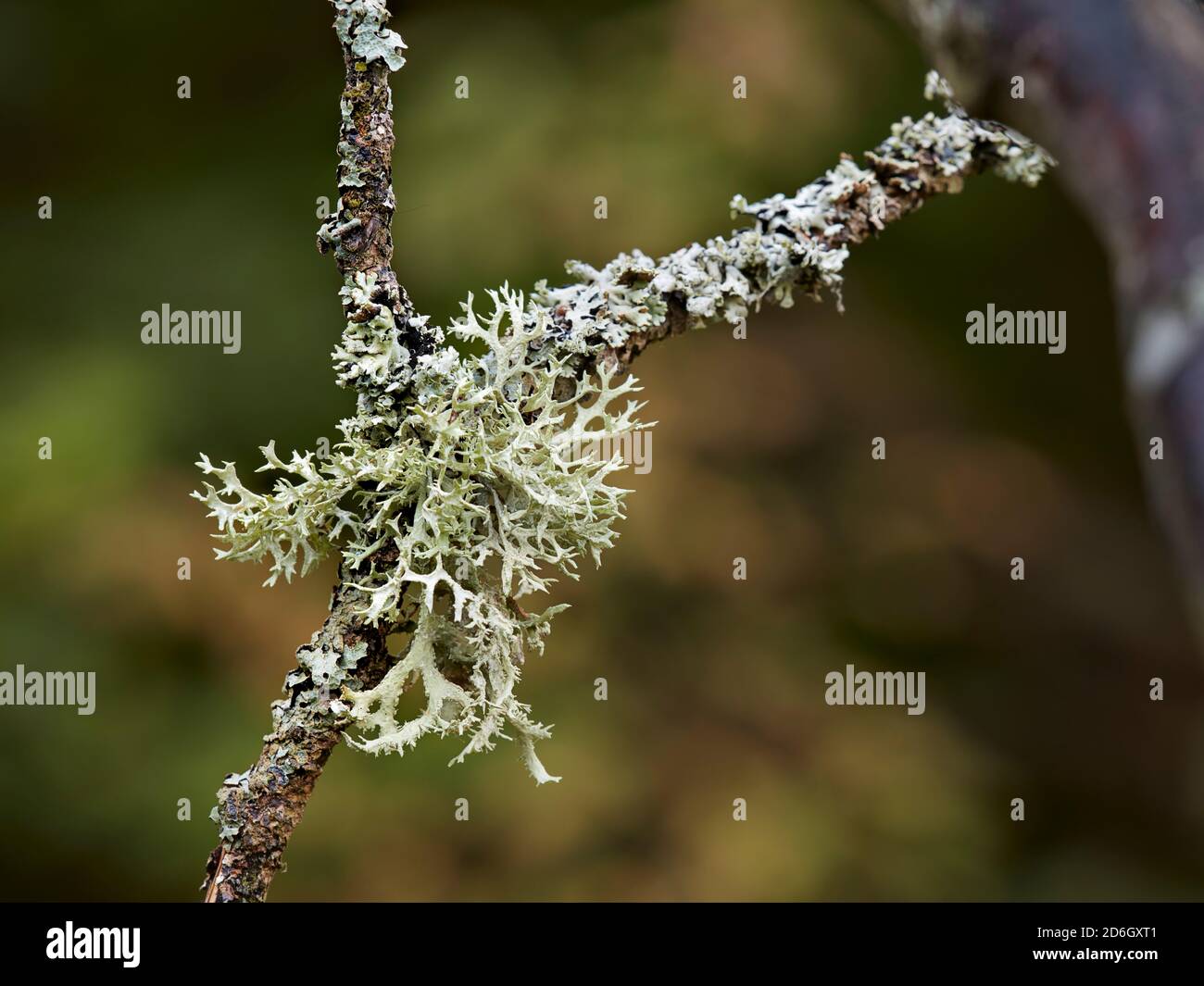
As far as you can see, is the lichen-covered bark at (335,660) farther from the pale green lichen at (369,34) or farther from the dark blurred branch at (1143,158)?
the dark blurred branch at (1143,158)

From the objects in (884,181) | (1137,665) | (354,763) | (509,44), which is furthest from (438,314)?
(1137,665)

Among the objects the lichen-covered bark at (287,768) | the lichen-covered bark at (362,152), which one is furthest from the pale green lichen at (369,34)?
the lichen-covered bark at (287,768)

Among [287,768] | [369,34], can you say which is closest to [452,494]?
[287,768]

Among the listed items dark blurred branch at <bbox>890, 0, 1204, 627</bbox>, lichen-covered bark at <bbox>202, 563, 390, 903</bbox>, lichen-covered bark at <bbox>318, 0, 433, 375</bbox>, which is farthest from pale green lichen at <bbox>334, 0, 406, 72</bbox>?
dark blurred branch at <bbox>890, 0, 1204, 627</bbox>

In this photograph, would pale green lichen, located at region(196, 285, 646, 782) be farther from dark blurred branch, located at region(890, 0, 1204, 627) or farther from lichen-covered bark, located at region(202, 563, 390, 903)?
dark blurred branch, located at region(890, 0, 1204, 627)

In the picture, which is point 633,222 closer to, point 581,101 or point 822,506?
point 581,101
